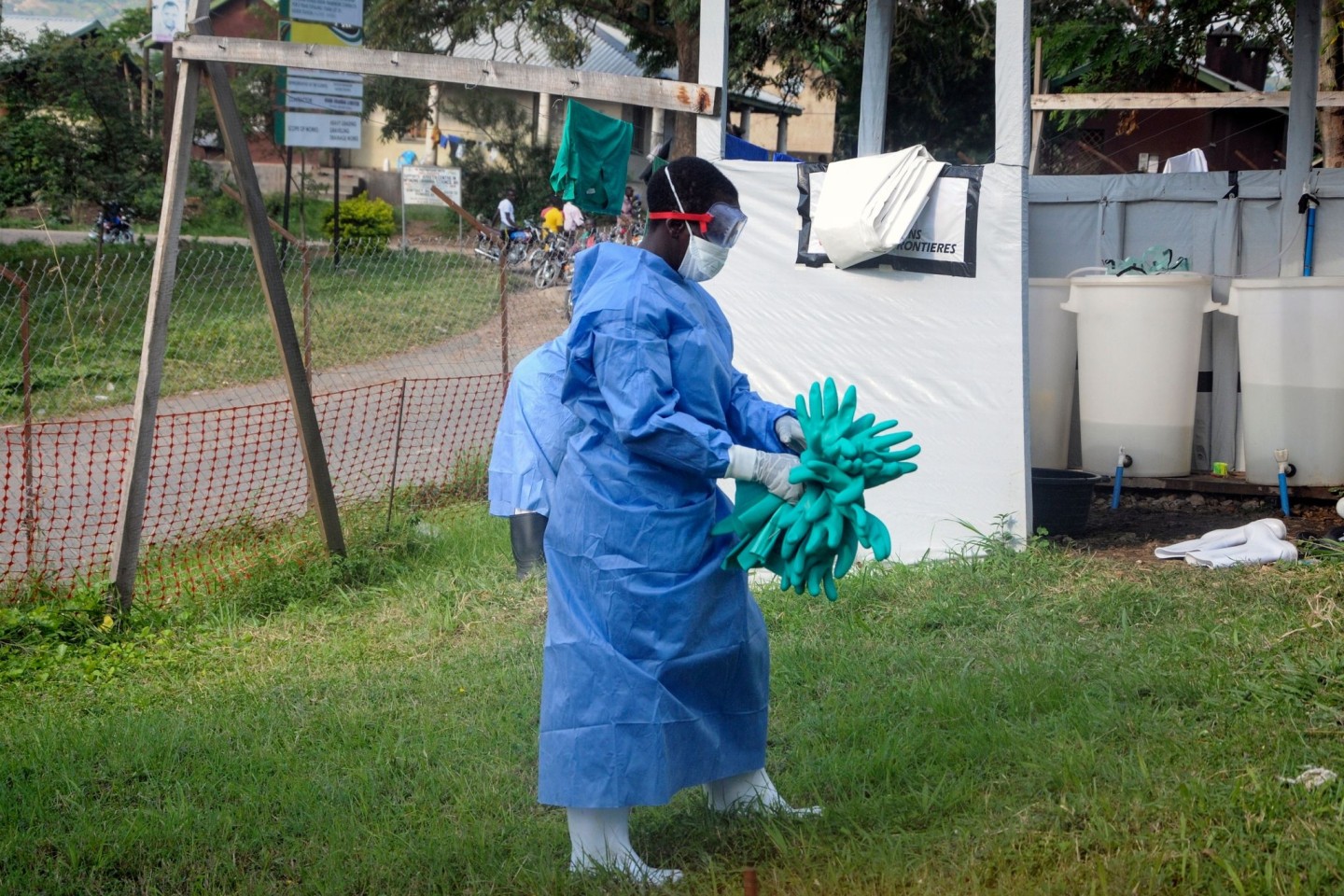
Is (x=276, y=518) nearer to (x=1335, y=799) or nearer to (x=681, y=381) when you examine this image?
(x=681, y=381)

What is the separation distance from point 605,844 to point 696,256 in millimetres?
1511

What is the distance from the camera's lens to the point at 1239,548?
553 centimetres

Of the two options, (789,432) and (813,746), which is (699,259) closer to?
(789,432)

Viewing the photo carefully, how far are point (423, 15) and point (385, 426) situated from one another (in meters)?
9.47

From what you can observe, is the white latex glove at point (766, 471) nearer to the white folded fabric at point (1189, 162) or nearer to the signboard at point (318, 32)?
the white folded fabric at point (1189, 162)

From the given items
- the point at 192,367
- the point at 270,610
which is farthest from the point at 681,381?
the point at 192,367

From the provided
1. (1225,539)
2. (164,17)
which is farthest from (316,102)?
(1225,539)

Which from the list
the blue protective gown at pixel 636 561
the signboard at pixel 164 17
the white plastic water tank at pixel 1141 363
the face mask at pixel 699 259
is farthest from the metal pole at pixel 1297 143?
the signboard at pixel 164 17

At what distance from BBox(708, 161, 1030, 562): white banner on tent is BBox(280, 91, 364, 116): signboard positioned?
9.60 m

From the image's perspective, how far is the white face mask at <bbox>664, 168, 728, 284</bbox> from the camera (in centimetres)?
323

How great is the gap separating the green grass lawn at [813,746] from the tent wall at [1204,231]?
7.06 feet

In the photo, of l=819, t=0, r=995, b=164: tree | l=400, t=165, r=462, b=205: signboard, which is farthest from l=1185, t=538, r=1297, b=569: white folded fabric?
l=400, t=165, r=462, b=205: signboard

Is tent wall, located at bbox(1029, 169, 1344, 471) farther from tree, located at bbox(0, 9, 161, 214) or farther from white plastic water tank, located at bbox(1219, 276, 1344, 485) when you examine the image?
tree, located at bbox(0, 9, 161, 214)

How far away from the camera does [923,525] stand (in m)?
6.10
